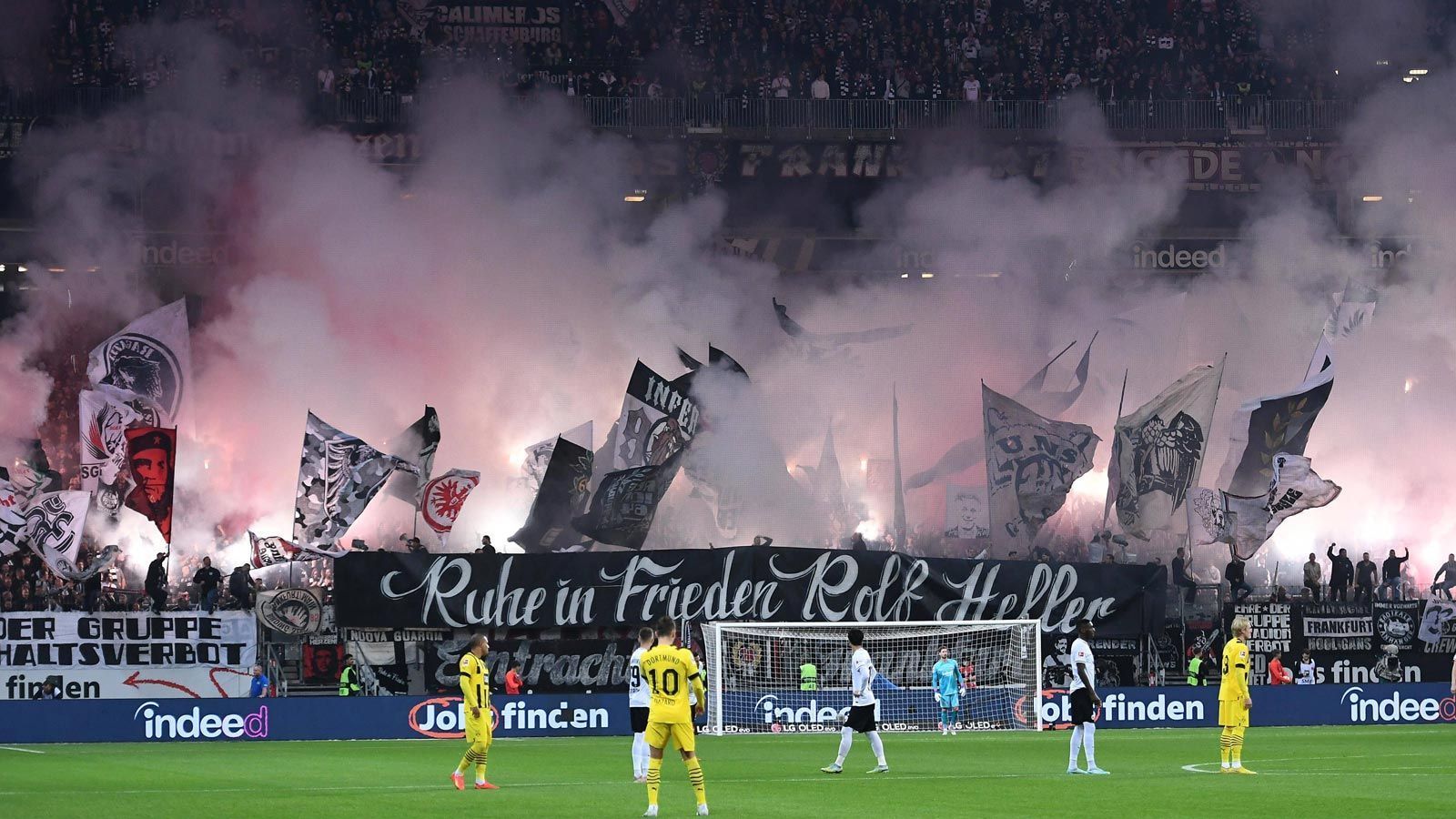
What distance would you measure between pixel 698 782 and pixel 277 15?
28829 millimetres

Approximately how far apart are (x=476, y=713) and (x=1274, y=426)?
2514 cm

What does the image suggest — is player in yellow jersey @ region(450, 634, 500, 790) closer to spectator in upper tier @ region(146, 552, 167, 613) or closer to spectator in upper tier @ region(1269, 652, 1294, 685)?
spectator in upper tier @ region(146, 552, 167, 613)

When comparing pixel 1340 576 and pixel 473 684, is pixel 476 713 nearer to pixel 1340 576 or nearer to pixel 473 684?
pixel 473 684

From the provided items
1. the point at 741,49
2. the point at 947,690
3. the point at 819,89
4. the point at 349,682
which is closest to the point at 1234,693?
the point at 947,690

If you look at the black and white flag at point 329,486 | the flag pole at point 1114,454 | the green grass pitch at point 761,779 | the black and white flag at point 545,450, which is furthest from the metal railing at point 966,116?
the green grass pitch at point 761,779

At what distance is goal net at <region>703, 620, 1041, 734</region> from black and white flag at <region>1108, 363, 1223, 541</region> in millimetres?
8301

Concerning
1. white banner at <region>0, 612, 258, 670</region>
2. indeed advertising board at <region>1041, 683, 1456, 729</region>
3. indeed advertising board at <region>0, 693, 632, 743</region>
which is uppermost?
white banner at <region>0, 612, 258, 670</region>

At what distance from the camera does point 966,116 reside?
127 feet

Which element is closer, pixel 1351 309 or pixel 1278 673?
pixel 1278 673

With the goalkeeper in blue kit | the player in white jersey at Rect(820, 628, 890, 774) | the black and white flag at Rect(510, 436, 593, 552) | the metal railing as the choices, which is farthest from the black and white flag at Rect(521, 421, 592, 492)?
the player in white jersey at Rect(820, 628, 890, 774)

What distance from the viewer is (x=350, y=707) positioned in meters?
Result: 25.3

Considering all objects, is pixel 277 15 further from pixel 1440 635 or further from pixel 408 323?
pixel 1440 635

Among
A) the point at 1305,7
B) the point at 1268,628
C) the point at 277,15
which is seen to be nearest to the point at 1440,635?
the point at 1268,628

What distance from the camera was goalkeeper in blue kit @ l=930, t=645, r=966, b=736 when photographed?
26.1 metres
